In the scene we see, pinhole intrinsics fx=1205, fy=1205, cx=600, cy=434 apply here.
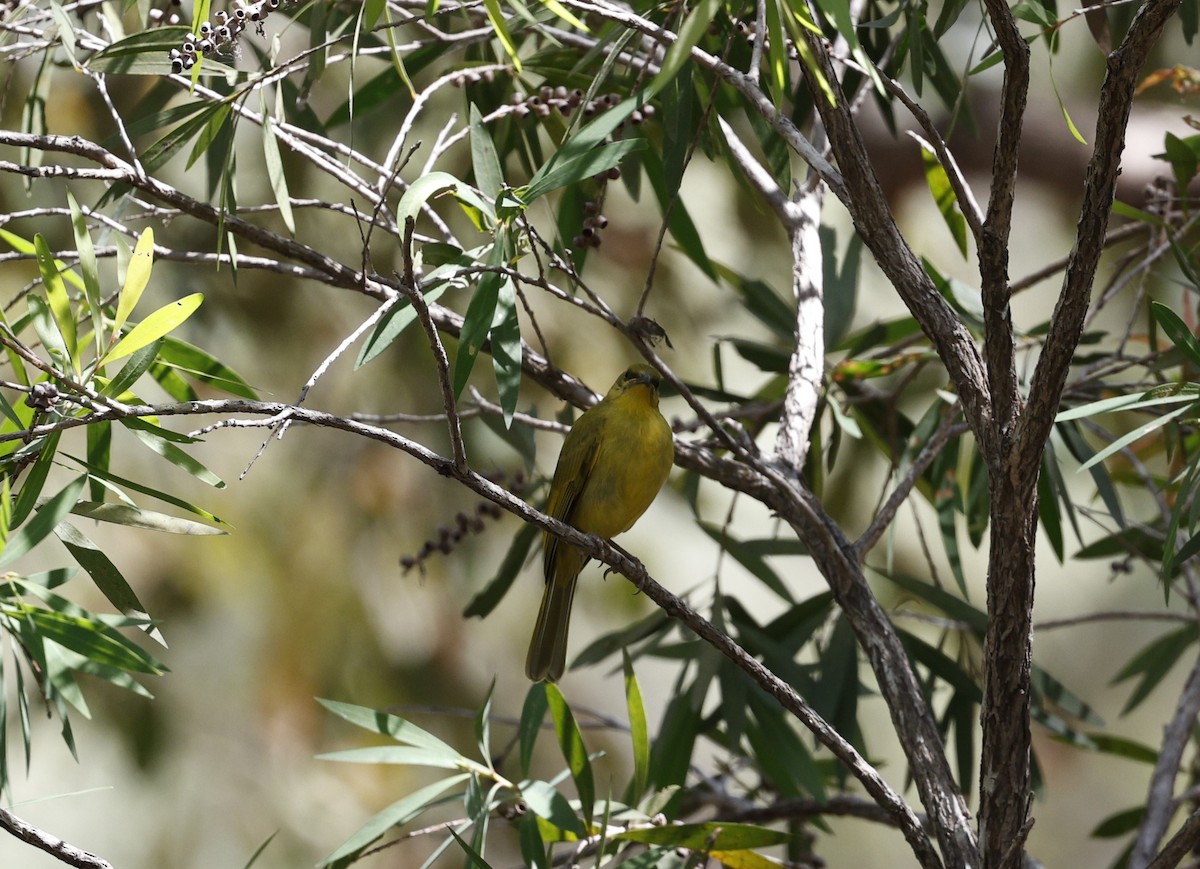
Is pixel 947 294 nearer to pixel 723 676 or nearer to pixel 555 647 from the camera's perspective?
pixel 723 676

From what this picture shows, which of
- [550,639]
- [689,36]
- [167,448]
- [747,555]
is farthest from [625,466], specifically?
[689,36]

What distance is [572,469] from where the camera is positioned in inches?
143

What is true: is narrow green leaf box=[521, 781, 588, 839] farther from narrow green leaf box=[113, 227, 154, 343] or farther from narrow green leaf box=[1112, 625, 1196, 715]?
narrow green leaf box=[1112, 625, 1196, 715]

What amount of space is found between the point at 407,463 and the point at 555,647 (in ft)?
7.18

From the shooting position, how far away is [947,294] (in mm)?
3270

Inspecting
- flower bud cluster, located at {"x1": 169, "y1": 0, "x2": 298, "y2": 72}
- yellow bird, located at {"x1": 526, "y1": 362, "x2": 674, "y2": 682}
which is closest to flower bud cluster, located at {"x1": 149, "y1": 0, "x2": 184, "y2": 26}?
flower bud cluster, located at {"x1": 169, "y1": 0, "x2": 298, "y2": 72}

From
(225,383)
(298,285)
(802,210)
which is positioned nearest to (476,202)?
(225,383)

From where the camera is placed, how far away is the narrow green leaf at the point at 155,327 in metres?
1.87

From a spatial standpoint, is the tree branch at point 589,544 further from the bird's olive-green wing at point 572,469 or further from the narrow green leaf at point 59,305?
the bird's olive-green wing at point 572,469

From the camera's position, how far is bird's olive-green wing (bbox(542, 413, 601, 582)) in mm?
3625

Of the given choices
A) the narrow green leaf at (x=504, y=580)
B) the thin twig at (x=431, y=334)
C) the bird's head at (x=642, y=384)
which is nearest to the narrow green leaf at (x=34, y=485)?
the thin twig at (x=431, y=334)

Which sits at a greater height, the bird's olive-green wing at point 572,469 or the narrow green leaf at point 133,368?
the narrow green leaf at point 133,368

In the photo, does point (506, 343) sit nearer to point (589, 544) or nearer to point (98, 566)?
point (589, 544)

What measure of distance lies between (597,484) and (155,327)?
6.33 ft
